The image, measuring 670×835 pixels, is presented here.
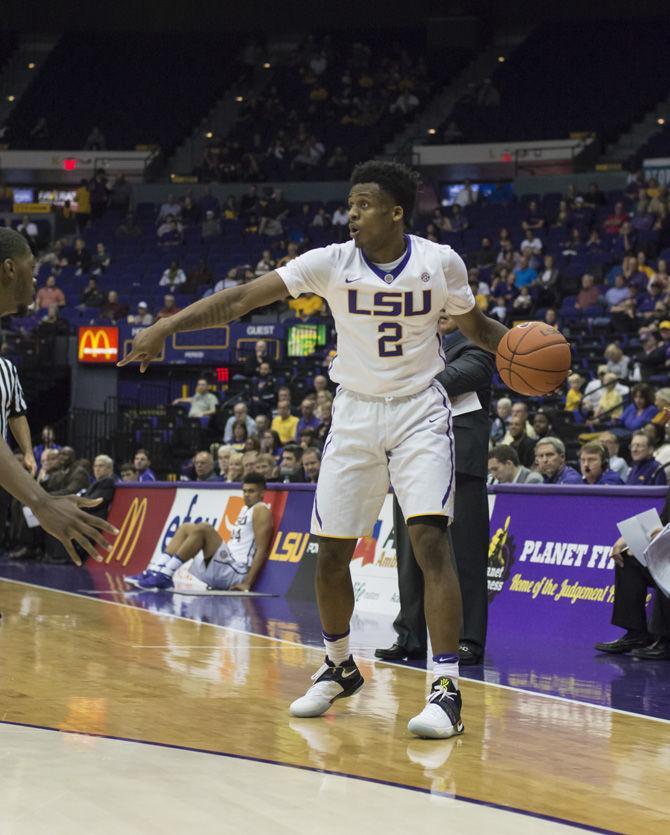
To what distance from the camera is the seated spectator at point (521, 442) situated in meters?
11.9

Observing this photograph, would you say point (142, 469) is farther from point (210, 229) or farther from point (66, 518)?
point (210, 229)

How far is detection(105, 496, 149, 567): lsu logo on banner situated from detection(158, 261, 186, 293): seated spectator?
1244 centimetres

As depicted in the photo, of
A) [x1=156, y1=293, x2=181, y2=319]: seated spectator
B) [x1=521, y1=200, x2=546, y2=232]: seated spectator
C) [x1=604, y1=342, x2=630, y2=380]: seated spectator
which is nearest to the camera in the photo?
[x1=604, y1=342, x2=630, y2=380]: seated spectator

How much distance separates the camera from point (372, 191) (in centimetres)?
499

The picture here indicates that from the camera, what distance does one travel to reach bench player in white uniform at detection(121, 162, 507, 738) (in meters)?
4.78

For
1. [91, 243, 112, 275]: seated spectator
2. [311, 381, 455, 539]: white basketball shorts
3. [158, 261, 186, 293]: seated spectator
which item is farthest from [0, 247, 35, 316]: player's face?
[91, 243, 112, 275]: seated spectator

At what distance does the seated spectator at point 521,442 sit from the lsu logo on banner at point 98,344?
43.8 ft

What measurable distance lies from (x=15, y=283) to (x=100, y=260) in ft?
84.1

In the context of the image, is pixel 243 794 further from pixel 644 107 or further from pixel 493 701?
pixel 644 107

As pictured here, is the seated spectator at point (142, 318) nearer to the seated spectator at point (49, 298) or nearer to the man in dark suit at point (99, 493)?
the seated spectator at point (49, 298)

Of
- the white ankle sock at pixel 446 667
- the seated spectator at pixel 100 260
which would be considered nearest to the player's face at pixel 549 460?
the white ankle sock at pixel 446 667

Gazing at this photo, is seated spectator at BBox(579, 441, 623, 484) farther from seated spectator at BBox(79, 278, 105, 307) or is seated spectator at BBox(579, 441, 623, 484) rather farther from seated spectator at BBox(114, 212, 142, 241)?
seated spectator at BBox(114, 212, 142, 241)

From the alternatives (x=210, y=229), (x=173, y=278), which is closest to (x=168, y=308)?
(x=173, y=278)

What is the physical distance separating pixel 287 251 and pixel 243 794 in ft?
77.9
